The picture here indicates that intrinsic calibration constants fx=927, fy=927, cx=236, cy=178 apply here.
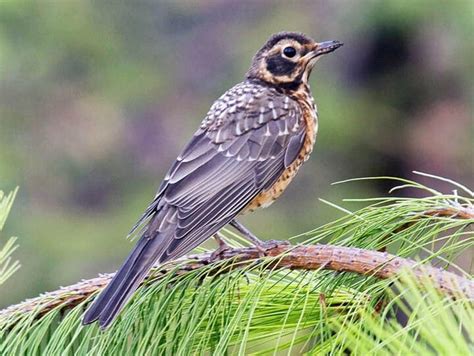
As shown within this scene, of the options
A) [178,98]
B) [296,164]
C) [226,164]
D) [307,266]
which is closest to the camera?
[307,266]

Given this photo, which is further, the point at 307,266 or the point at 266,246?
the point at 266,246

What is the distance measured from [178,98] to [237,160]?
5425 mm

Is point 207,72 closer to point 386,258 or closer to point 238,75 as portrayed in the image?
point 238,75

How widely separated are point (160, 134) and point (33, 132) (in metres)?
1.06

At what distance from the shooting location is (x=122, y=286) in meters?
1.86

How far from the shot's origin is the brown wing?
7.86ft

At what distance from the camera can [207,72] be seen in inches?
317

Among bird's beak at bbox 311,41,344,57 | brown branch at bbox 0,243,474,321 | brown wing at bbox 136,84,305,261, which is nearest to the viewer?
brown branch at bbox 0,243,474,321

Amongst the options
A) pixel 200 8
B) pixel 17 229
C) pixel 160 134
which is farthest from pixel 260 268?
pixel 200 8

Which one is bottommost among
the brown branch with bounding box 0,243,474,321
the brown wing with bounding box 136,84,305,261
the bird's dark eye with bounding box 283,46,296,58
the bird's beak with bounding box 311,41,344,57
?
the brown branch with bounding box 0,243,474,321

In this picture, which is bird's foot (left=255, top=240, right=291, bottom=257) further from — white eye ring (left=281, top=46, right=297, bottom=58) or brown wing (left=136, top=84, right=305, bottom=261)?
white eye ring (left=281, top=46, right=297, bottom=58)

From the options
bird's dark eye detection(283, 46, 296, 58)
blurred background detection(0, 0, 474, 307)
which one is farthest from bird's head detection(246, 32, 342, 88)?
blurred background detection(0, 0, 474, 307)

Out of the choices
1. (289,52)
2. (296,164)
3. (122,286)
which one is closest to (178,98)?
(289,52)

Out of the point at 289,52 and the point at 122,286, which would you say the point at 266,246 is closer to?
the point at 122,286
